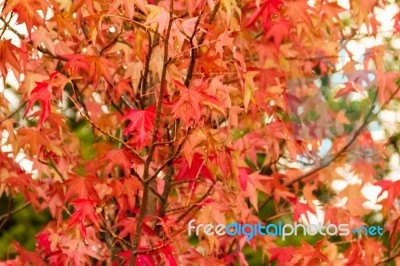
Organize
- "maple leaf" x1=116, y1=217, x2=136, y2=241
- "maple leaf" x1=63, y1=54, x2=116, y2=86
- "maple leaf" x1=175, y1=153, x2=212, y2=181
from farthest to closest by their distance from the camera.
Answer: "maple leaf" x1=116, y1=217, x2=136, y2=241 → "maple leaf" x1=63, y1=54, x2=116, y2=86 → "maple leaf" x1=175, y1=153, x2=212, y2=181

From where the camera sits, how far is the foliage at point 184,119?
226cm

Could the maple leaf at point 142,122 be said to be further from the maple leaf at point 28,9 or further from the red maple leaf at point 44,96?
the maple leaf at point 28,9

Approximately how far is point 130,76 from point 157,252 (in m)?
0.72

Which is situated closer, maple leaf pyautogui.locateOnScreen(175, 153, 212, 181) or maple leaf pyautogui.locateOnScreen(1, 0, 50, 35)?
maple leaf pyautogui.locateOnScreen(1, 0, 50, 35)

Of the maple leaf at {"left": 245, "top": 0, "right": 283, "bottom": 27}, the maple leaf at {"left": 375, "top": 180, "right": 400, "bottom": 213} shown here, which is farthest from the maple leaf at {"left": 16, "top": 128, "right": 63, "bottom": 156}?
the maple leaf at {"left": 375, "top": 180, "right": 400, "bottom": 213}

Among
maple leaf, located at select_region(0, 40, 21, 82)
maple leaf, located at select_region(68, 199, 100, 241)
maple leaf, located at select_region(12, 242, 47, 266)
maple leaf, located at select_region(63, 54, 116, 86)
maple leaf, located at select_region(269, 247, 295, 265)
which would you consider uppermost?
maple leaf, located at select_region(63, 54, 116, 86)

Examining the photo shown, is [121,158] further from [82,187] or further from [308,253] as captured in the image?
[308,253]

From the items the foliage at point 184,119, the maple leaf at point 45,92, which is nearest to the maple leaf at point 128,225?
the foliage at point 184,119

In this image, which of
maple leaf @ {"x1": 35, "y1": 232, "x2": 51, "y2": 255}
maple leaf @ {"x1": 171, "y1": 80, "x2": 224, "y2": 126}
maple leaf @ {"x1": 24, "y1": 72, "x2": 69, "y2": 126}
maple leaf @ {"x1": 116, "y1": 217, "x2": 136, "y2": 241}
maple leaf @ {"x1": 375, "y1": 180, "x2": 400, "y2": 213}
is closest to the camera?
maple leaf @ {"x1": 171, "y1": 80, "x2": 224, "y2": 126}

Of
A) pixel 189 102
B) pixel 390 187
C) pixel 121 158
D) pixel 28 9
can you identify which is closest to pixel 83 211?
pixel 121 158

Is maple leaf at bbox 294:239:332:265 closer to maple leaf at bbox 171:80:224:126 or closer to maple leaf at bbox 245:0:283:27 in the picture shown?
maple leaf at bbox 171:80:224:126

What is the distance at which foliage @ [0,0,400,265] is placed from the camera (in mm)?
2260

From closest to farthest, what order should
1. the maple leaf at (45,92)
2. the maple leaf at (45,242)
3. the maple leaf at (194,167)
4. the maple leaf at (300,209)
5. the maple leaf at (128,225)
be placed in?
the maple leaf at (45,92) < the maple leaf at (194,167) < the maple leaf at (128,225) < the maple leaf at (45,242) < the maple leaf at (300,209)

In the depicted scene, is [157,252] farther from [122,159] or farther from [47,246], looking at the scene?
[47,246]
